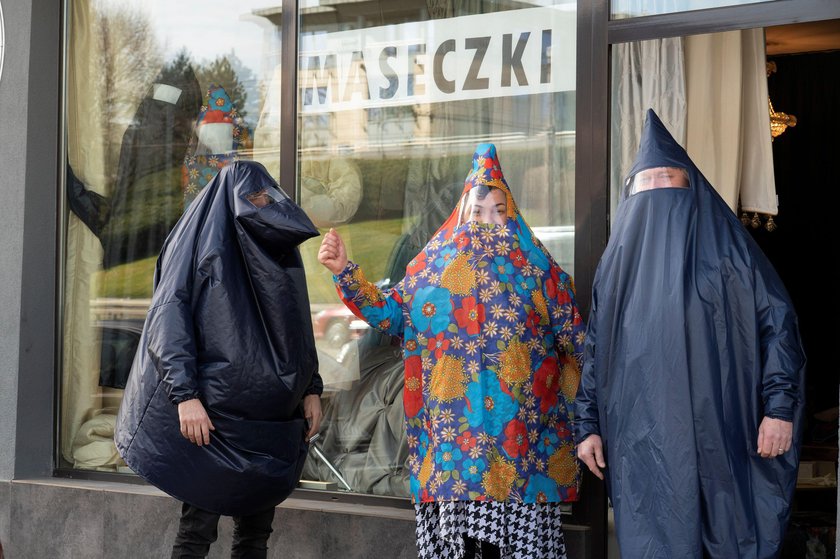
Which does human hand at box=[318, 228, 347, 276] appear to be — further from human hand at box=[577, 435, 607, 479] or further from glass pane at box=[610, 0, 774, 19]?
glass pane at box=[610, 0, 774, 19]

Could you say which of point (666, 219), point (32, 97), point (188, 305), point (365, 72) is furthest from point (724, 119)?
point (32, 97)

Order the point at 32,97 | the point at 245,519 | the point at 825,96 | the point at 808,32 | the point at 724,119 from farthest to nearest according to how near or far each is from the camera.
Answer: the point at 825,96
the point at 808,32
the point at 32,97
the point at 724,119
the point at 245,519

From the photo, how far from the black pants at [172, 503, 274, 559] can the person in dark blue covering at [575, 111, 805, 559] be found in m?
1.21

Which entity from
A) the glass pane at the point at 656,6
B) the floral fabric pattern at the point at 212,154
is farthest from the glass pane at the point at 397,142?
the glass pane at the point at 656,6

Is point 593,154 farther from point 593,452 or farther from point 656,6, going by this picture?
point 593,452

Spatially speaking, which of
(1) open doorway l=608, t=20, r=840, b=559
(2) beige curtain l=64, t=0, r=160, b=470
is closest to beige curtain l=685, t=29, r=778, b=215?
(1) open doorway l=608, t=20, r=840, b=559

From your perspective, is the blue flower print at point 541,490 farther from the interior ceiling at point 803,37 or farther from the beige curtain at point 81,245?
the interior ceiling at point 803,37

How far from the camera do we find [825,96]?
6.80 m

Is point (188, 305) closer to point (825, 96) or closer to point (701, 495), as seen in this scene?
point (701, 495)

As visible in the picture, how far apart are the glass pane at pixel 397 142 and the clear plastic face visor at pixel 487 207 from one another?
664 millimetres

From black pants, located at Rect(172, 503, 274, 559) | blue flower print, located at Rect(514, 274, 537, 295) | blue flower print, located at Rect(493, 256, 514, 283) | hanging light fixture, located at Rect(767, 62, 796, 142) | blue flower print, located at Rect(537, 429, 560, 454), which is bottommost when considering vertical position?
black pants, located at Rect(172, 503, 274, 559)

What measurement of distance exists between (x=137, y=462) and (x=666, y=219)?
1.97 m

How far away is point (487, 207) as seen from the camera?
12.6 ft

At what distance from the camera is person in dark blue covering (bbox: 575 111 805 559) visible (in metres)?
3.23
